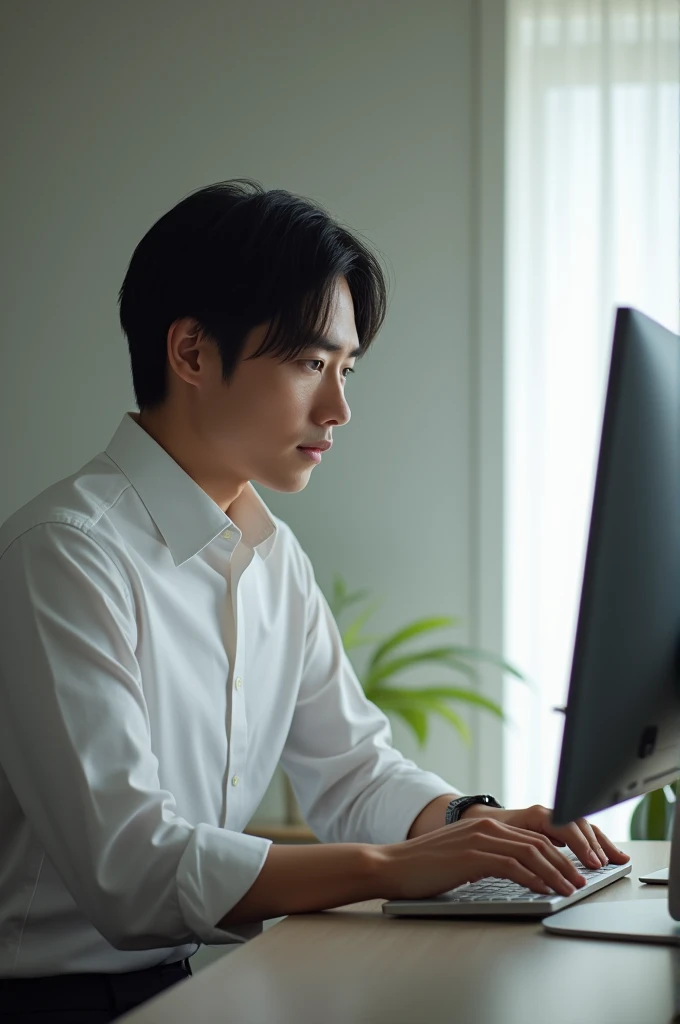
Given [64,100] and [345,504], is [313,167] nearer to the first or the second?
[64,100]

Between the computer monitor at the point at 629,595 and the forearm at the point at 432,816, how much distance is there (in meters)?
0.47

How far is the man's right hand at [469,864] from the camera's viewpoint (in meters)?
0.86

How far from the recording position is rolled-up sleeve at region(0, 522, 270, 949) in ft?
2.86

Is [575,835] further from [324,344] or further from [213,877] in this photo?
[324,344]

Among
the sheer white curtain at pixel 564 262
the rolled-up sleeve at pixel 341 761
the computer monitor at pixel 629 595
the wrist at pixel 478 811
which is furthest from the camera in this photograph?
the sheer white curtain at pixel 564 262

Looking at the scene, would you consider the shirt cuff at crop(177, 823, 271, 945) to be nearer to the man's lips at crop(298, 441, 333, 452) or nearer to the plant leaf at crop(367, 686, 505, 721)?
the man's lips at crop(298, 441, 333, 452)

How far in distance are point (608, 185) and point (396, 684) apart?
1.48m

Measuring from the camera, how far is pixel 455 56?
9.21 ft

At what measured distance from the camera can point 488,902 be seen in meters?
0.84

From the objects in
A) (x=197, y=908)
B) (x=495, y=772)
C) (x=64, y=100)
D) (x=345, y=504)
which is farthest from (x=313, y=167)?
(x=197, y=908)

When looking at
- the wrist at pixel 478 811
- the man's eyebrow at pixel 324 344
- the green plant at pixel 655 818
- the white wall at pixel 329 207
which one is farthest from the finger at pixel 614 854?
the white wall at pixel 329 207

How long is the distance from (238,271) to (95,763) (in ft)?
1.96


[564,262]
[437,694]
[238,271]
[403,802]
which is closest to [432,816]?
[403,802]

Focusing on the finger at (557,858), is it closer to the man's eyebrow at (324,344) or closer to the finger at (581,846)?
the finger at (581,846)
